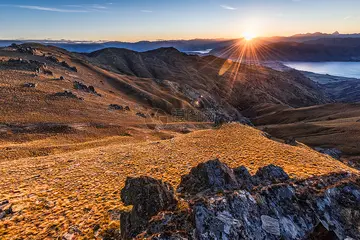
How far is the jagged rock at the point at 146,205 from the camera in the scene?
1055 cm

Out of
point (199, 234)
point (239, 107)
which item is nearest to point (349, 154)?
point (199, 234)

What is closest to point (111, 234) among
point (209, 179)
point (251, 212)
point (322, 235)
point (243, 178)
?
point (209, 179)

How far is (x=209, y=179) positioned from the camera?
14.6 meters

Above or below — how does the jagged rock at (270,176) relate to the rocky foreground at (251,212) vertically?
below

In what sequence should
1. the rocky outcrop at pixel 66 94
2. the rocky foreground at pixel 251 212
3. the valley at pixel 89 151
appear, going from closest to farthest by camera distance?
the rocky foreground at pixel 251 212 < the valley at pixel 89 151 < the rocky outcrop at pixel 66 94

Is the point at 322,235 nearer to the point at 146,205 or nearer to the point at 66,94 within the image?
the point at 146,205

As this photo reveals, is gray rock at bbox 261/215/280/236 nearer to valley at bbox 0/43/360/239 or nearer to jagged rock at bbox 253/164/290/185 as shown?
jagged rock at bbox 253/164/290/185

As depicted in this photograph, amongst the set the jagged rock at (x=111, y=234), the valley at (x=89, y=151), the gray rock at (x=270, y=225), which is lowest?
the valley at (x=89, y=151)

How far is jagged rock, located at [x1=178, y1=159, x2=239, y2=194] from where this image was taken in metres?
14.3

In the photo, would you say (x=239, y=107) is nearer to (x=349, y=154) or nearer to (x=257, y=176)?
(x=349, y=154)

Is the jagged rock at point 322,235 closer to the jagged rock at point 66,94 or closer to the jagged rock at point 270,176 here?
the jagged rock at point 270,176

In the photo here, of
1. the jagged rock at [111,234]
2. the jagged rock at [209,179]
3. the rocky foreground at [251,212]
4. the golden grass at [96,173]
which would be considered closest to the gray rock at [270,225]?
the rocky foreground at [251,212]

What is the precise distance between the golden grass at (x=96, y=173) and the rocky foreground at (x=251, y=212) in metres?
3.07

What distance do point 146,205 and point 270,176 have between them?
846cm
